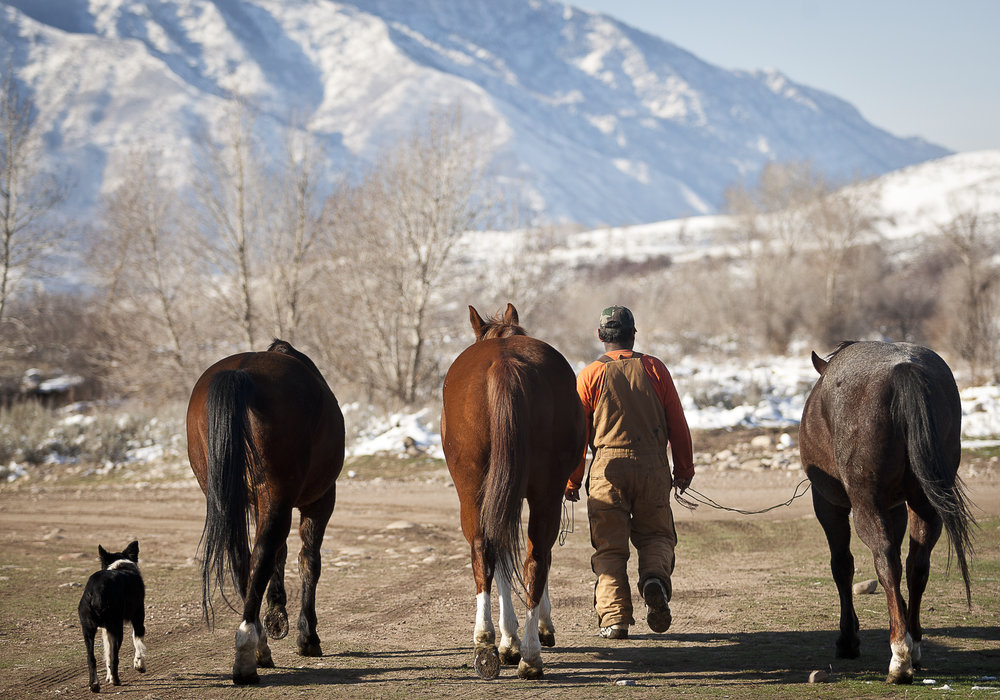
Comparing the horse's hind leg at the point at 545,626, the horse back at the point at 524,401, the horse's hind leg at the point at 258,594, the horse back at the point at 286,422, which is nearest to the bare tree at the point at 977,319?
the horse's hind leg at the point at 545,626

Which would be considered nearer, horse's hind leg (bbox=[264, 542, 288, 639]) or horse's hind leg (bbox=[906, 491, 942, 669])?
horse's hind leg (bbox=[906, 491, 942, 669])

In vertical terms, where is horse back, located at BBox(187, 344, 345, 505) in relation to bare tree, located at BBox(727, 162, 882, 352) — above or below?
below

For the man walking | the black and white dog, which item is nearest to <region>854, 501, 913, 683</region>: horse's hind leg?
the man walking

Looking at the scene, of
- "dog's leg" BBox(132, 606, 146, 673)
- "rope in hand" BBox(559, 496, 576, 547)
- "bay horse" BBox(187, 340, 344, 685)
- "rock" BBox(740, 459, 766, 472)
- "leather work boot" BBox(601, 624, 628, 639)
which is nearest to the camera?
"bay horse" BBox(187, 340, 344, 685)

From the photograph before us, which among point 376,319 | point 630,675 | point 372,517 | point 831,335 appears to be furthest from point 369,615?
point 831,335

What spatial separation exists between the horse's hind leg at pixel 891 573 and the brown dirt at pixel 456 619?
19 cm

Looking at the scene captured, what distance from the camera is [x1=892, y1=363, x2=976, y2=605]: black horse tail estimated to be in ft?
15.8

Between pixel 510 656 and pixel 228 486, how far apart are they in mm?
1888

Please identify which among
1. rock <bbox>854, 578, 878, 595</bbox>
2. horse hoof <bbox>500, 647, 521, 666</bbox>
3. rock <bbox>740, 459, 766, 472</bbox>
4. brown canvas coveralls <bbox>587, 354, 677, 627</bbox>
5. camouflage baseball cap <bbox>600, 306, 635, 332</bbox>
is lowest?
rock <bbox>854, 578, 878, 595</bbox>

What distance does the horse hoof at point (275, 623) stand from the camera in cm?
576

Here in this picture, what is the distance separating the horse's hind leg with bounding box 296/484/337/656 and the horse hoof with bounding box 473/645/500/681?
1373 mm

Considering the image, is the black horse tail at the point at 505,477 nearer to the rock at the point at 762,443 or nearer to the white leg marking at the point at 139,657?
the white leg marking at the point at 139,657

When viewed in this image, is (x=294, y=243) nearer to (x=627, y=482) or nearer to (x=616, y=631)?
(x=627, y=482)

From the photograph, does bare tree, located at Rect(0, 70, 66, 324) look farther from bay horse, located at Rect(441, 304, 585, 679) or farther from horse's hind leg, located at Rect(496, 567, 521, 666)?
horse's hind leg, located at Rect(496, 567, 521, 666)
